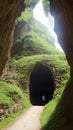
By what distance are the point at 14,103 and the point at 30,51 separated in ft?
55.1

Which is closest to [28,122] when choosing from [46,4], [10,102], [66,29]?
[10,102]

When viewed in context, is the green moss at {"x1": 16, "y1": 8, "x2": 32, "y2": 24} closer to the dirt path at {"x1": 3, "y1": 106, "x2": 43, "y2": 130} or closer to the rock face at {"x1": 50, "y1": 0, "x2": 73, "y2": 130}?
the dirt path at {"x1": 3, "y1": 106, "x2": 43, "y2": 130}

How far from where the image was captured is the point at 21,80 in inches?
1331

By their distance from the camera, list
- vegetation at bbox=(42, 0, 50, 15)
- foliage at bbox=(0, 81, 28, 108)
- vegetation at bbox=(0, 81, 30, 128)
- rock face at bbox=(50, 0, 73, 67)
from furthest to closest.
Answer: vegetation at bbox=(42, 0, 50, 15)
foliage at bbox=(0, 81, 28, 108)
vegetation at bbox=(0, 81, 30, 128)
rock face at bbox=(50, 0, 73, 67)

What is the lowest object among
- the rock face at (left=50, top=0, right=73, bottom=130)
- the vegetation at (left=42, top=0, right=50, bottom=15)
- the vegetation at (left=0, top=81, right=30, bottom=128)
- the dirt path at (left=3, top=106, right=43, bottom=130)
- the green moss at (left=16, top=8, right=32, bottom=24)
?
the dirt path at (left=3, top=106, right=43, bottom=130)

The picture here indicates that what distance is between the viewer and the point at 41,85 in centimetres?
4266

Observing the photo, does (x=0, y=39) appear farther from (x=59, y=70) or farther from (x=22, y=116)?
(x=59, y=70)

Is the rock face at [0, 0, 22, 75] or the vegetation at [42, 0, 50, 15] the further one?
the vegetation at [42, 0, 50, 15]

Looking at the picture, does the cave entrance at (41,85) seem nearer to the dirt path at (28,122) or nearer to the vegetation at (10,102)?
the vegetation at (10,102)

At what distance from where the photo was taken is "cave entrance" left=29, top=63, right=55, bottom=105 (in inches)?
1511

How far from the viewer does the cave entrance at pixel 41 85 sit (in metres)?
38.4

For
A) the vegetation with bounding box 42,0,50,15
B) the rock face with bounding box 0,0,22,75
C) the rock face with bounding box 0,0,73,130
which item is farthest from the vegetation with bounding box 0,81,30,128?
the vegetation with bounding box 42,0,50,15

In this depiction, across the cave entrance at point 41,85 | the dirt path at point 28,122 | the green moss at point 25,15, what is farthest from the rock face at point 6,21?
the green moss at point 25,15

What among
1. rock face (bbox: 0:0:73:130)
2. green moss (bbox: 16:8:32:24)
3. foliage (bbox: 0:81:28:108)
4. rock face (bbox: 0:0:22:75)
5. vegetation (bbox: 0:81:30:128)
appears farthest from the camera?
green moss (bbox: 16:8:32:24)
